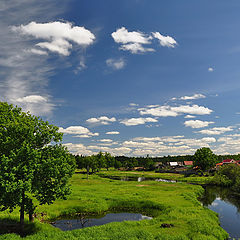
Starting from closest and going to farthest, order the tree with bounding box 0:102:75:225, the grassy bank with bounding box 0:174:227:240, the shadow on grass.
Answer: the tree with bounding box 0:102:75:225 → the grassy bank with bounding box 0:174:227:240 → the shadow on grass

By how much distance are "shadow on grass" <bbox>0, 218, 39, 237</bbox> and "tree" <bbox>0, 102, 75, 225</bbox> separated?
2.49 m

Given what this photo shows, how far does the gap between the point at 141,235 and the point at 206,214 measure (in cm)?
1738

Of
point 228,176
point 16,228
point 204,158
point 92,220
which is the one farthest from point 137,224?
point 204,158

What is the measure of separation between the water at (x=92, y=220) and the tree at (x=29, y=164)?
8470 mm

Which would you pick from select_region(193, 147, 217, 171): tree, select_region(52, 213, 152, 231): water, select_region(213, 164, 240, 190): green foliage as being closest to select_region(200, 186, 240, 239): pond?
select_region(52, 213, 152, 231): water

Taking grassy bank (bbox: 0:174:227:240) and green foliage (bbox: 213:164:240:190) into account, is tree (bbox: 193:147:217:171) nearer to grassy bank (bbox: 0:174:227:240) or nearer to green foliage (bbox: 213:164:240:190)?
green foliage (bbox: 213:164:240:190)

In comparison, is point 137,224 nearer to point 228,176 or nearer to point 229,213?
point 229,213

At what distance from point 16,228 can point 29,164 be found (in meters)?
10.4

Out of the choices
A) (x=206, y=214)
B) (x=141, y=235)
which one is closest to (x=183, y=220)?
(x=206, y=214)

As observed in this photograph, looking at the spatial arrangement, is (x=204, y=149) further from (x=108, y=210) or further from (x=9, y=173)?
(x=9, y=173)

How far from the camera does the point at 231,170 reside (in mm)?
98812

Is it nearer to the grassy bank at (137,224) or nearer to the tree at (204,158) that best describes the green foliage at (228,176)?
the tree at (204,158)

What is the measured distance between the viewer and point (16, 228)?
30.7 m

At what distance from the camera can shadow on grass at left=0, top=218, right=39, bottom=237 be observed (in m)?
29.4
